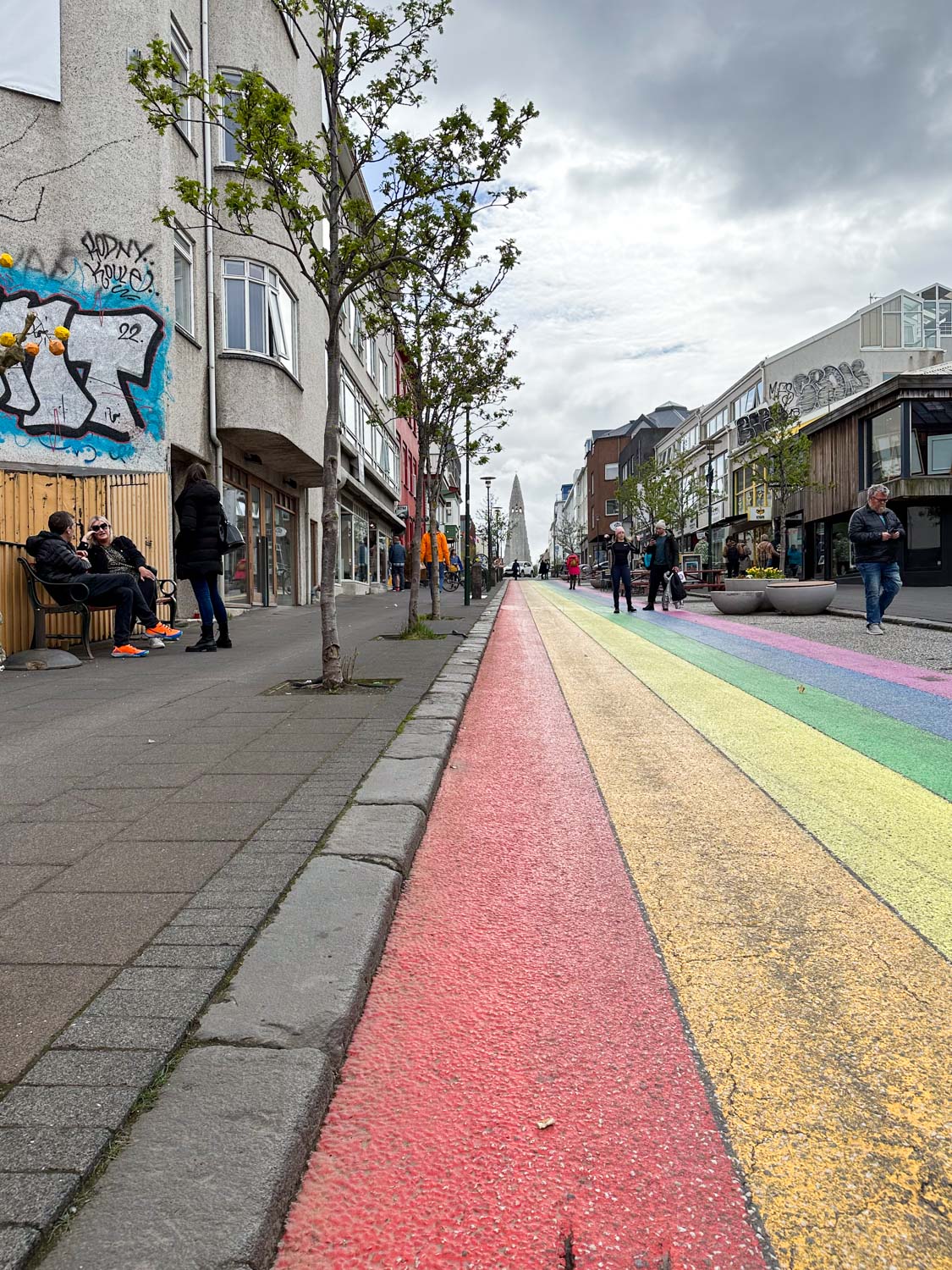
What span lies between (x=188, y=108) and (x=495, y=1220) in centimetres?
1749

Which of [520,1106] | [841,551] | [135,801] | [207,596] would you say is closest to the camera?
[520,1106]

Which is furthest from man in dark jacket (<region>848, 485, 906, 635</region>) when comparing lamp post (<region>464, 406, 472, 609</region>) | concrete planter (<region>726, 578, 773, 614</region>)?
lamp post (<region>464, 406, 472, 609</region>)

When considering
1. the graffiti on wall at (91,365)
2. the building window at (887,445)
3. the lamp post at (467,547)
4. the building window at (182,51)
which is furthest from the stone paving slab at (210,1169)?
the building window at (887,445)

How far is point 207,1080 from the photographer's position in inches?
69.6

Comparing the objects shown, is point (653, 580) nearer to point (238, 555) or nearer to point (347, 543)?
point (238, 555)

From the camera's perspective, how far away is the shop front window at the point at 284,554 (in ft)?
73.6

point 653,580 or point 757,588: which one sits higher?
point 653,580

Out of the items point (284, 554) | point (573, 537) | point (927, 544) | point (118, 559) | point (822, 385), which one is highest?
Result: point (822, 385)

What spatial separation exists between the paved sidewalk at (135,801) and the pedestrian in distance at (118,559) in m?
1.85

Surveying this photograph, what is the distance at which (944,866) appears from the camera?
10.9 feet

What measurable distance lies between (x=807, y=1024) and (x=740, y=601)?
56.0 feet

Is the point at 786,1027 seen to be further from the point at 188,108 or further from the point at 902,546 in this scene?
the point at 902,546

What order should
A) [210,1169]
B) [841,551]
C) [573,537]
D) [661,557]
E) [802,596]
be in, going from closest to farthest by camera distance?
[210,1169], [802,596], [661,557], [841,551], [573,537]

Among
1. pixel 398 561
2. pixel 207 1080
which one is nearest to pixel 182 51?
pixel 207 1080
